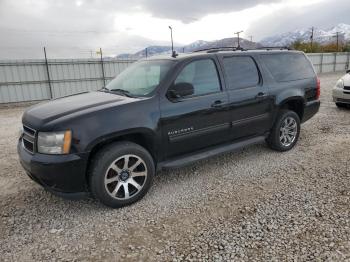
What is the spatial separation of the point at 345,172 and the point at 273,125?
4.29ft

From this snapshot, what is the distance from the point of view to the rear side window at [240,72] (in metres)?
4.28

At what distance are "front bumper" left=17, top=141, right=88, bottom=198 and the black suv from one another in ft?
0.03

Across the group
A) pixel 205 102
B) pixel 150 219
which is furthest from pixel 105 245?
pixel 205 102

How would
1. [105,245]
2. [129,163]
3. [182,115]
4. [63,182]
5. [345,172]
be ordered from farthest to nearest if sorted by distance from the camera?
1. [345,172]
2. [182,115]
3. [129,163]
4. [63,182]
5. [105,245]

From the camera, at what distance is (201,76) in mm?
4012

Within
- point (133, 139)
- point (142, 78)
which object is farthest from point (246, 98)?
point (133, 139)

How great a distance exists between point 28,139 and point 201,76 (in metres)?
2.34

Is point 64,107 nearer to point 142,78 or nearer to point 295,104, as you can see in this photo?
point 142,78

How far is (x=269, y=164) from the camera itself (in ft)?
15.1

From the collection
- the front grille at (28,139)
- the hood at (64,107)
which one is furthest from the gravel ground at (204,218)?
the hood at (64,107)

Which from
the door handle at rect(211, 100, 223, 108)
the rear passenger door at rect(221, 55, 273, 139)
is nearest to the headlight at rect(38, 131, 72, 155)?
the door handle at rect(211, 100, 223, 108)

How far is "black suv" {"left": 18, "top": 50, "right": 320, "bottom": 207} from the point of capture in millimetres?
3104

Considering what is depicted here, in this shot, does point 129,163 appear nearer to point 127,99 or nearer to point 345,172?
point 127,99

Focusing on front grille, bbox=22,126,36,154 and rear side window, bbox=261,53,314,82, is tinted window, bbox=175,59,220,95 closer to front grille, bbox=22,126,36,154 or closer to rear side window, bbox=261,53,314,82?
rear side window, bbox=261,53,314,82
